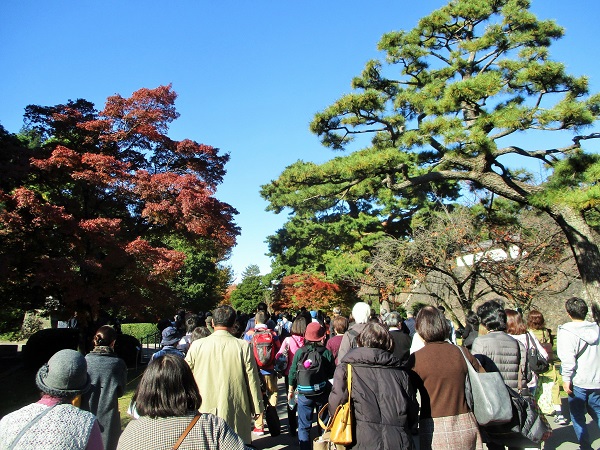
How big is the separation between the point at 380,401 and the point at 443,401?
0.48 meters

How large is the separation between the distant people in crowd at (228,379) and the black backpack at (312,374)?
49.1 inches

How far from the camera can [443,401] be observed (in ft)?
10.2

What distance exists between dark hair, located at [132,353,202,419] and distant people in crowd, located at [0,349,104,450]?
0.23 meters

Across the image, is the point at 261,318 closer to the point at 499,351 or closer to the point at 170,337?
the point at 170,337

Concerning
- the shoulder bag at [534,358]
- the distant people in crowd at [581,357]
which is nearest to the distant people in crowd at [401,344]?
the shoulder bag at [534,358]

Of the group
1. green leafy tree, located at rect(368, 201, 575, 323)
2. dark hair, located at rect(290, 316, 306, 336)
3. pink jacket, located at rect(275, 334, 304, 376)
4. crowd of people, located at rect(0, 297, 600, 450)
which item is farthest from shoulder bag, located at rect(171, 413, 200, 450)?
green leafy tree, located at rect(368, 201, 575, 323)

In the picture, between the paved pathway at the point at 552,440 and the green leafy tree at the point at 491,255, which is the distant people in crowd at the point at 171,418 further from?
the green leafy tree at the point at 491,255

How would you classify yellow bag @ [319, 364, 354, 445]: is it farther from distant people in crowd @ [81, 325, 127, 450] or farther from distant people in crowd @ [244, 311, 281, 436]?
distant people in crowd @ [244, 311, 281, 436]

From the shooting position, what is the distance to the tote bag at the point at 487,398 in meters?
3.10

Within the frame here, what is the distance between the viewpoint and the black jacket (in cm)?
289

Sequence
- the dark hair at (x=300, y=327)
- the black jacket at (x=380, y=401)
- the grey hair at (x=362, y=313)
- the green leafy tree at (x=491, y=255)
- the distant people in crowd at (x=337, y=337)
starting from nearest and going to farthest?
1. the black jacket at (x=380, y=401)
2. the grey hair at (x=362, y=313)
3. the distant people in crowd at (x=337, y=337)
4. the dark hair at (x=300, y=327)
5. the green leafy tree at (x=491, y=255)

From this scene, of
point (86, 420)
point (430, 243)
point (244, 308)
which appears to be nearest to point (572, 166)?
point (430, 243)

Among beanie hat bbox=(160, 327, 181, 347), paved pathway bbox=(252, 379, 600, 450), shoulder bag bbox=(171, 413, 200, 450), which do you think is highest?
beanie hat bbox=(160, 327, 181, 347)

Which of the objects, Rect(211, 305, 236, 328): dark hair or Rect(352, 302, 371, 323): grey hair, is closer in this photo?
Rect(211, 305, 236, 328): dark hair
